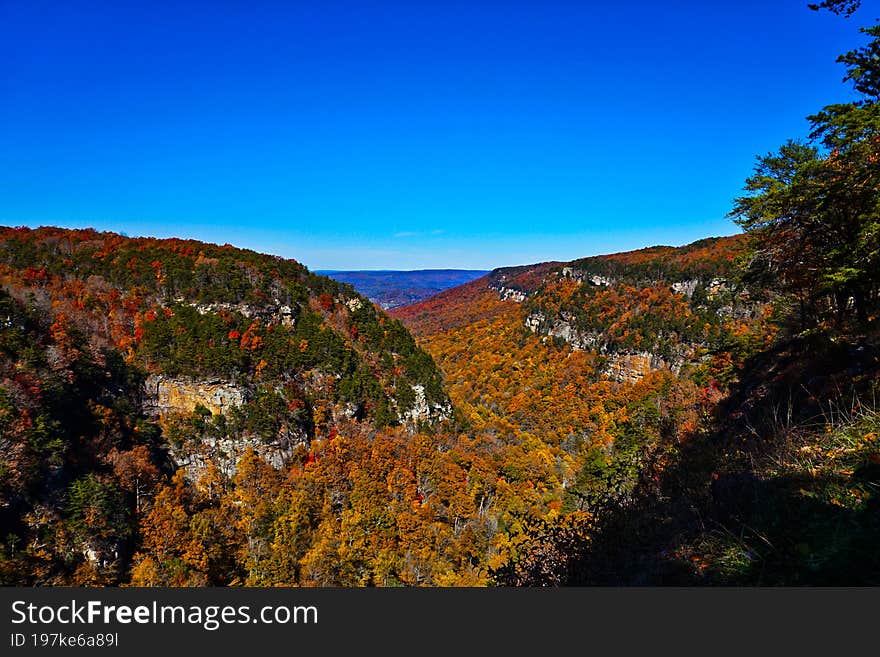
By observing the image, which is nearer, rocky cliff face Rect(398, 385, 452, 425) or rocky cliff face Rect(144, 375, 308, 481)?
rocky cliff face Rect(144, 375, 308, 481)

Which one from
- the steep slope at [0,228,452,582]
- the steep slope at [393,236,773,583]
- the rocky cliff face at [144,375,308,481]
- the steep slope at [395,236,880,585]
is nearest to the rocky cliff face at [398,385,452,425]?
the steep slope at [0,228,452,582]

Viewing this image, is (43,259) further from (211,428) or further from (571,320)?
(571,320)

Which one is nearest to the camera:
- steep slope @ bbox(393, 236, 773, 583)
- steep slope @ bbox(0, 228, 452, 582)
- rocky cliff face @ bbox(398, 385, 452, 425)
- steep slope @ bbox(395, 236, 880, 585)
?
steep slope @ bbox(395, 236, 880, 585)

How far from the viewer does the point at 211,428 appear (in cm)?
4891

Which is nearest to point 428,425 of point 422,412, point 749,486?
point 422,412

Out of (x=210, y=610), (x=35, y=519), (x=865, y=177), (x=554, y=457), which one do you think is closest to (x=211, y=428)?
(x=35, y=519)

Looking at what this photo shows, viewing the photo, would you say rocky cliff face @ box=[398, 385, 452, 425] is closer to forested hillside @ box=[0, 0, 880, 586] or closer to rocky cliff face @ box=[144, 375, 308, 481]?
forested hillside @ box=[0, 0, 880, 586]

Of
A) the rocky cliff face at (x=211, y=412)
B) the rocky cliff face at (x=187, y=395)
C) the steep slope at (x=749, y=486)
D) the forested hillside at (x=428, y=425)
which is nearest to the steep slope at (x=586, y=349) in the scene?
the forested hillside at (x=428, y=425)

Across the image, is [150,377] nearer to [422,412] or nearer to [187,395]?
[187,395]

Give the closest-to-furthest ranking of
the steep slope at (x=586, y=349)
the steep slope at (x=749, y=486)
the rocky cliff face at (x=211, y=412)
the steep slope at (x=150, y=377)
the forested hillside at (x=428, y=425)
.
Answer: the steep slope at (x=749, y=486) < the forested hillside at (x=428, y=425) < the steep slope at (x=150, y=377) < the rocky cliff face at (x=211, y=412) < the steep slope at (x=586, y=349)

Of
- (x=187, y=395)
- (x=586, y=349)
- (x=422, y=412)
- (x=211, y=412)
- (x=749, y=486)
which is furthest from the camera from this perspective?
(x=586, y=349)

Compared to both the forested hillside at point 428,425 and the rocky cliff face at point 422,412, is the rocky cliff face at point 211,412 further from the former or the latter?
the rocky cliff face at point 422,412

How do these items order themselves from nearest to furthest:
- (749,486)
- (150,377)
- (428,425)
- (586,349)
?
(749,486)
(150,377)
(428,425)
(586,349)

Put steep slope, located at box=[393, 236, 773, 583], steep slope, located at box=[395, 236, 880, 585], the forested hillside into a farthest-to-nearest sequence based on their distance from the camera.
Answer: steep slope, located at box=[393, 236, 773, 583]
the forested hillside
steep slope, located at box=[395, 236, 880, 585]
